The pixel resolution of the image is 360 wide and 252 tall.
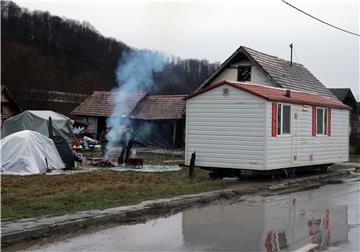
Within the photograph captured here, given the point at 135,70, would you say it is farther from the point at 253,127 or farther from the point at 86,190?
the point at 86,190

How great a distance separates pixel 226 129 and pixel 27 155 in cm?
755

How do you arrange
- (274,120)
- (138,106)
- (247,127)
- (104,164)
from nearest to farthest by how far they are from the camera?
(247,127), (274,120), (104,164), (138,106)

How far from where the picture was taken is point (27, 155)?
20.6m

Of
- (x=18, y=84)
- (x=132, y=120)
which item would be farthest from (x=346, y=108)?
(x=18, y=84)

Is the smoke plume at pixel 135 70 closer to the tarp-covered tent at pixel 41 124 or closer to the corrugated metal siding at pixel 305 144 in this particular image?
the tarp-covered tent at pixel 41 124

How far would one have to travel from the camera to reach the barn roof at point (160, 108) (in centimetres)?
4153

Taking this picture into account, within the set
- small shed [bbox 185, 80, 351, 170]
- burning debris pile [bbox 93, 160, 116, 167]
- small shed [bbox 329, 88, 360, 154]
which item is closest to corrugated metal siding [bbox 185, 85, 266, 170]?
small shed [bbox 185, 80, 351, 170]

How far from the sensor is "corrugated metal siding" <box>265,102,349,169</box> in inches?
709

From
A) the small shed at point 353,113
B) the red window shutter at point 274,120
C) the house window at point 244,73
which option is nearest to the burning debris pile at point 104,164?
the red window shutter at point 274,120

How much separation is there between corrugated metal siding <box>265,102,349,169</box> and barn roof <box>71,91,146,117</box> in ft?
75.1

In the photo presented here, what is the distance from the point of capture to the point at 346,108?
23.7 metres

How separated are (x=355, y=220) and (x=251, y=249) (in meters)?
3.55

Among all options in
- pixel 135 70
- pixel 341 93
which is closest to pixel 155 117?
pixel 135 70

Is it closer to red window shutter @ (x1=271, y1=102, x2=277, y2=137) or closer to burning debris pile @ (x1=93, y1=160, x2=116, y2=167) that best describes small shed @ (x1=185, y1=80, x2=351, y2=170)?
red window shutter @ (x1=271, y1=102, x2=277, y2=137)
